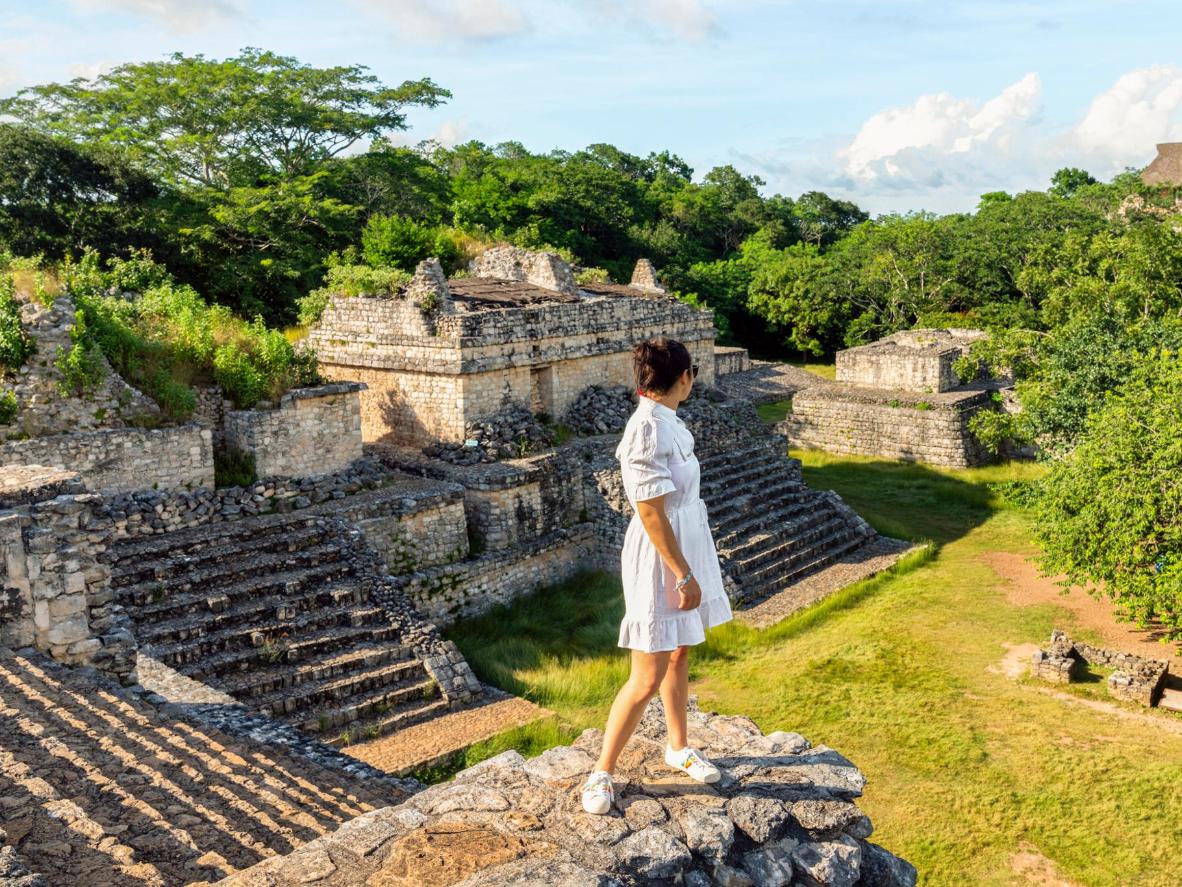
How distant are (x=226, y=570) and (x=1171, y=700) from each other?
10025 mm

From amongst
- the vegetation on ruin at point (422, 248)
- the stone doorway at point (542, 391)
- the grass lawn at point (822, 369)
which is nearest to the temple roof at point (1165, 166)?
the vegetation on ruin at point (422, 248)

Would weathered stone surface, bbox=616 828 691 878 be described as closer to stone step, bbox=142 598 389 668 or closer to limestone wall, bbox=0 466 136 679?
limestone wall, bbox=0 466 136 679

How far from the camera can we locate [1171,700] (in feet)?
33.1

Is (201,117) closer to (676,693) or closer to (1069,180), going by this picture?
(676,693)

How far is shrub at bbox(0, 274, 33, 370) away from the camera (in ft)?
33.7

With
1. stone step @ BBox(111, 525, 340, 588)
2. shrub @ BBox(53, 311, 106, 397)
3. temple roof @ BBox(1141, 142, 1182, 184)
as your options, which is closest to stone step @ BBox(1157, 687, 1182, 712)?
stone step @ BBox(111, 525, 340, 588)

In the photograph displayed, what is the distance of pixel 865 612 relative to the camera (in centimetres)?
1275

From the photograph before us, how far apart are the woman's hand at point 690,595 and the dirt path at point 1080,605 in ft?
30.1

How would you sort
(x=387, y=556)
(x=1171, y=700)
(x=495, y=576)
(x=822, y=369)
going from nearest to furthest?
(x=1171, y=700) → (x=387, y=556) → (x=495, y=576) → (x=822, y=369)

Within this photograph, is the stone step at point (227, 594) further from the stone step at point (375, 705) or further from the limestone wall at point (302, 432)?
the limestone wall at point (302, 432)

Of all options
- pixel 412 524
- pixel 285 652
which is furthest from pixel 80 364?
pixel 412 524

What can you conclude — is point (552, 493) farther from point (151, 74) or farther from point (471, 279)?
point (151, 74)

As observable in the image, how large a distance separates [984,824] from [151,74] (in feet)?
82.0

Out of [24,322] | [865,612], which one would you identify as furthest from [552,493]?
[24,322]
